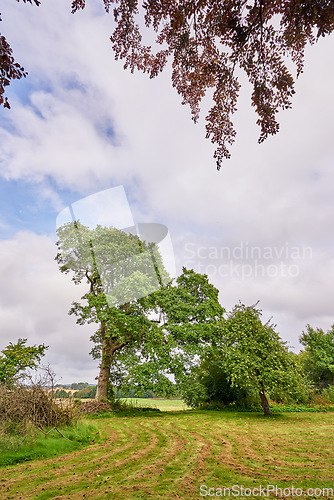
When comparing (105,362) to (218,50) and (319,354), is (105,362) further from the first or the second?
(319,354)

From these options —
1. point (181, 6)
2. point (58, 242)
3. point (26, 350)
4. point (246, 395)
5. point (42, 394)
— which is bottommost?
point (246, 395)

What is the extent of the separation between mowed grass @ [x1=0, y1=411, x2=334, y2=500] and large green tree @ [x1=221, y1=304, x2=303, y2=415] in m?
4.50

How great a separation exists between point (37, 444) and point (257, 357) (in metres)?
10.9

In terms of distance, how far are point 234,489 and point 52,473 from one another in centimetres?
395

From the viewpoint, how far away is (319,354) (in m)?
28.8

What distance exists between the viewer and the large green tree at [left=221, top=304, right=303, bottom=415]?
1414 centimetres

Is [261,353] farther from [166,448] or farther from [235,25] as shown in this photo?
[235,25]

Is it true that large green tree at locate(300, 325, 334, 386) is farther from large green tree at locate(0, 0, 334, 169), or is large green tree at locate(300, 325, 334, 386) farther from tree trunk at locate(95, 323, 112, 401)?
large green tree at locate(0, 0, 334, 169)

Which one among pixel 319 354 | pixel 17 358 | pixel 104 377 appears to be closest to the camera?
pixel 17 358

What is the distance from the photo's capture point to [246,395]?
811 inches

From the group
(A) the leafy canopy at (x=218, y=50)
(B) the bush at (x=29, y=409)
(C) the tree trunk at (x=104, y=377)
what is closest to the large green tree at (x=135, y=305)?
(C) the tree trunk at (x=104, y=377)

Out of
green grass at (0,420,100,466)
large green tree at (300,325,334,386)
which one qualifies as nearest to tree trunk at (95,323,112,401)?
green grass at (0,420,100,466)

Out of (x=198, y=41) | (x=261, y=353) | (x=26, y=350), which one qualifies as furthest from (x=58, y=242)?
(x=198, y=41)

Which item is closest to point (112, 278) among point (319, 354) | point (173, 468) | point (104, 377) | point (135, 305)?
point (135, 305)
